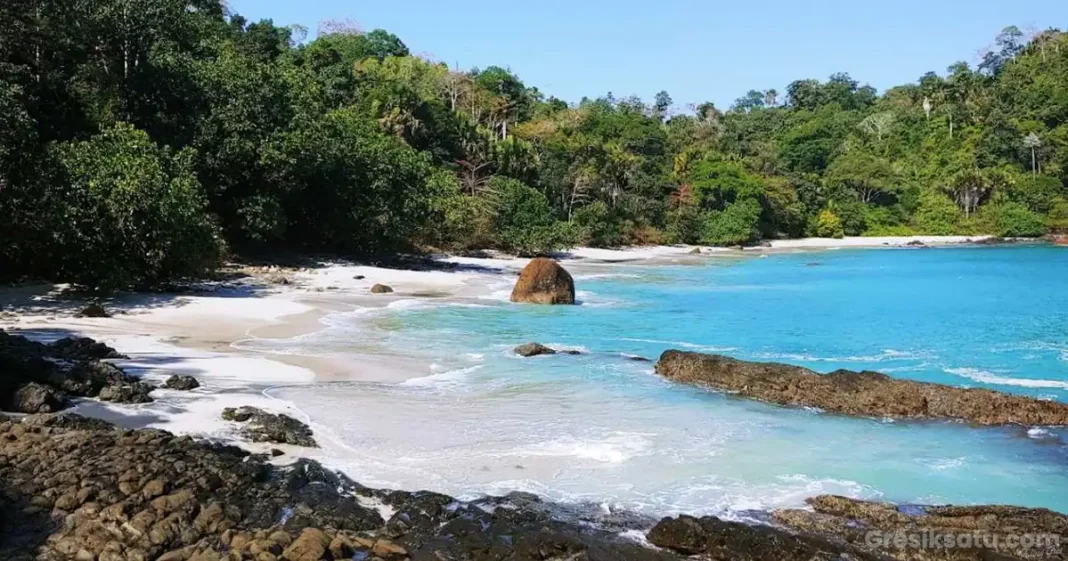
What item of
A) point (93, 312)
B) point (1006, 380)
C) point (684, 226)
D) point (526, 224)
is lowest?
point (1006, 380)

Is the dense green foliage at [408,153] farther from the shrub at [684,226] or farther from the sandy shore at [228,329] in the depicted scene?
the sandy shore at [228,329]

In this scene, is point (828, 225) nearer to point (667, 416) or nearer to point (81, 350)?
point (667, 416)

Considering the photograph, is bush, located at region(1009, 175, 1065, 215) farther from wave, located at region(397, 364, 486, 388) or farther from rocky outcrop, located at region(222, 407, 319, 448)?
rocky outcrop, located at region(222, 407, 319, 448)

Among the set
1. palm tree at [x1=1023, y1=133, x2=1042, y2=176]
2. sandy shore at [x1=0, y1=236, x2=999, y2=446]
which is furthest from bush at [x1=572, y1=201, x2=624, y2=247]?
palm tree at [x1=1023, y1=133, x2=1042, y2=176]

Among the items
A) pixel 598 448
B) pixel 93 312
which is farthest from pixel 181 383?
pixel 93 312

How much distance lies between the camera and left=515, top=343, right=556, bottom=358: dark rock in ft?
52.0

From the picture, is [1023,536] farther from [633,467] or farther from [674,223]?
[674,223]

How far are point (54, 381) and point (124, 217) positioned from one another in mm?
10319

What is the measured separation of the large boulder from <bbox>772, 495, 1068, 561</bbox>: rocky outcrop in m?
17.2

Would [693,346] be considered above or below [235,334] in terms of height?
below

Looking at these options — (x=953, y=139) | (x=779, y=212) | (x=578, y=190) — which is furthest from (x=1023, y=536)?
(x=953, y=139)

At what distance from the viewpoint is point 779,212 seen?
74188 mm

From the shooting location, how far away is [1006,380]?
15.4m

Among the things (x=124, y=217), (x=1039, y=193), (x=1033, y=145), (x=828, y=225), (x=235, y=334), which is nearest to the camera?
(x=235, y=334)
